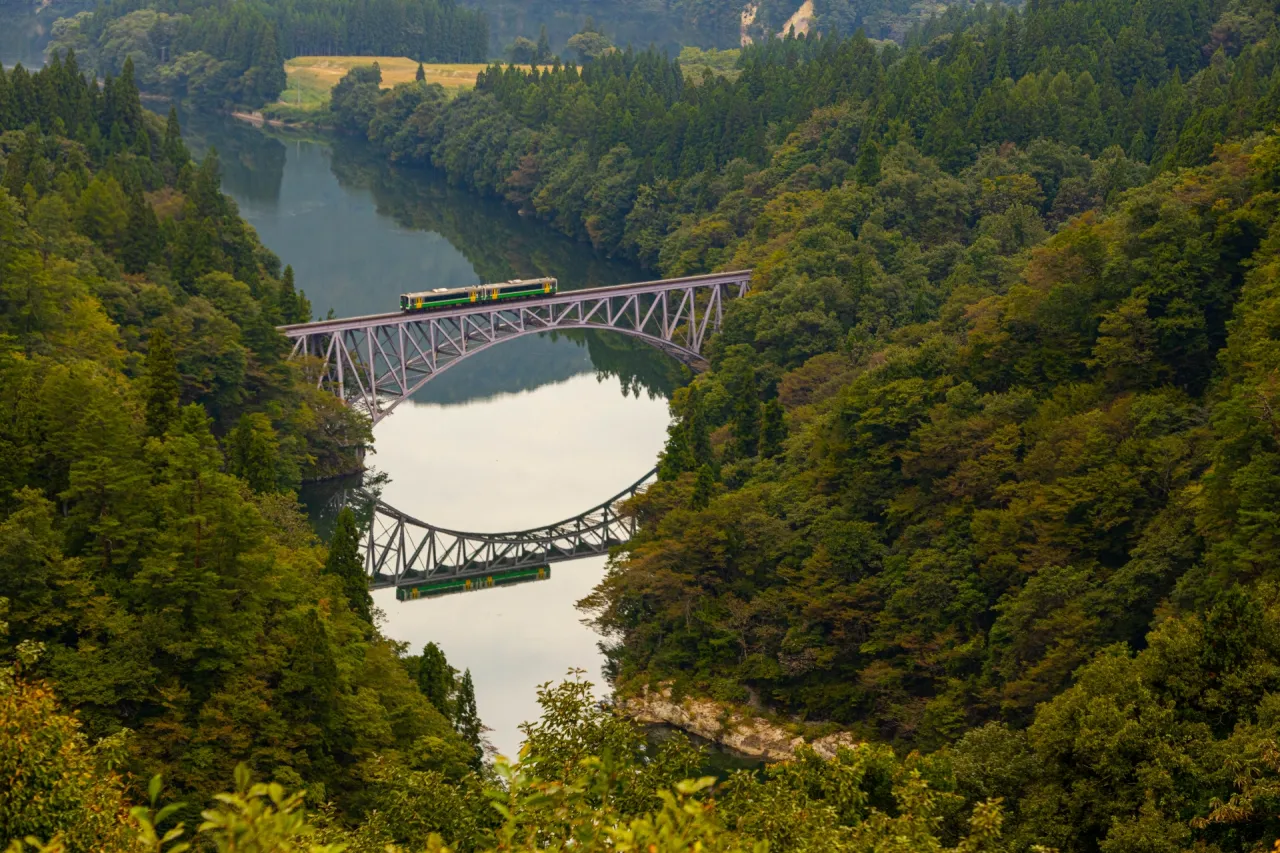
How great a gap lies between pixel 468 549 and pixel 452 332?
2062 cm

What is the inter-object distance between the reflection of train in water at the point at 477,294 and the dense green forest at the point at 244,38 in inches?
3015

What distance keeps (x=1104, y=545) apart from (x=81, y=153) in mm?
53458

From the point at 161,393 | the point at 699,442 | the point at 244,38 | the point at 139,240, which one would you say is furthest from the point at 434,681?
the point at 244,38

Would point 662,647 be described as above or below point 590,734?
below

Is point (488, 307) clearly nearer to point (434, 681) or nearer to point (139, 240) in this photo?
point (139, 240)

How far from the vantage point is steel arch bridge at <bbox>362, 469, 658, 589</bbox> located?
194ft

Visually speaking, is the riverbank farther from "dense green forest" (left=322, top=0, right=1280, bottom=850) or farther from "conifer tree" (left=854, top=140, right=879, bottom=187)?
"conifer tree" (left=854, top=140, right=879, bottom=187)

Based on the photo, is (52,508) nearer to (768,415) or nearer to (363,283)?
(768,415)

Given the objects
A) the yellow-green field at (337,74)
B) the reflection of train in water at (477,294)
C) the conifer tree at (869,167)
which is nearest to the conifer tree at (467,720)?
the reflection of train in water at (477,294)

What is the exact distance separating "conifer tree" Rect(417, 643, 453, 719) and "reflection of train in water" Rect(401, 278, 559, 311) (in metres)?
25.3

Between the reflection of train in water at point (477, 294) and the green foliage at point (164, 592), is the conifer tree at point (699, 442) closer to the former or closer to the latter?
the reflection of train in water at point (477, 294)

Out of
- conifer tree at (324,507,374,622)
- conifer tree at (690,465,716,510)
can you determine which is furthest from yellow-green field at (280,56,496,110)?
conifer tree at (324,507,374,622)

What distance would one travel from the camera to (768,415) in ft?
195

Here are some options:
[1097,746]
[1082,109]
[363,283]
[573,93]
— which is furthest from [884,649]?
[573,93]
